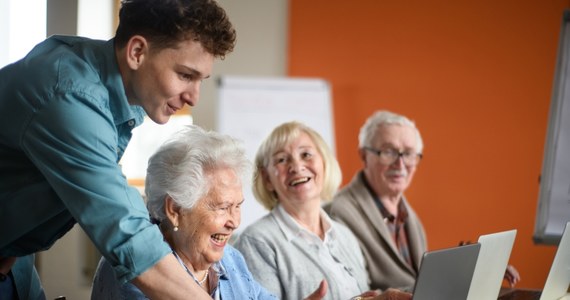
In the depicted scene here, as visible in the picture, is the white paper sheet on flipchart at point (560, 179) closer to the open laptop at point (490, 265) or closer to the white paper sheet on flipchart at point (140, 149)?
the open laptop at point (490, 265)

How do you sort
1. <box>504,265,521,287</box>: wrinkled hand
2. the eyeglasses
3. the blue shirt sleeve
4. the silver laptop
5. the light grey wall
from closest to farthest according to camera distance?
the blue shirt sleeve, the silver laptop, <box>504,265,521,287</box>: wrinkled hand, the eyeglasses, the light grey wall

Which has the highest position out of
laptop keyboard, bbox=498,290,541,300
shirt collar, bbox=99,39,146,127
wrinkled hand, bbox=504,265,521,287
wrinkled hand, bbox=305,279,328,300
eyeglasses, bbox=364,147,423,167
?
shirt collar, bbox=99,39,146,127

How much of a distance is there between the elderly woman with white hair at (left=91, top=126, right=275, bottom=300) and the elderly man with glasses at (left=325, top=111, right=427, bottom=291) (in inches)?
51.3

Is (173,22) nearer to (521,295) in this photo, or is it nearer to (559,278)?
(559,278)

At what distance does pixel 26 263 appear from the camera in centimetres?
196

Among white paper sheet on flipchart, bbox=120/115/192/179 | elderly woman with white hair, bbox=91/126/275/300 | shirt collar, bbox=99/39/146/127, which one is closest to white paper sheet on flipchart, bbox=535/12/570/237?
elderly woman with white hair, bbox=91/126/275/300

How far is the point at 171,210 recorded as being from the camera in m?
2.12

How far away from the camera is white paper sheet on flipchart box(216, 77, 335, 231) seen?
4941 mm

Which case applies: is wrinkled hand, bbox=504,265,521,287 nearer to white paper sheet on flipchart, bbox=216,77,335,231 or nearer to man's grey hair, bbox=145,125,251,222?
man's grey hair, bbox=145,125,251,222

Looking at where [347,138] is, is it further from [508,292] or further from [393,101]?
[508,292]

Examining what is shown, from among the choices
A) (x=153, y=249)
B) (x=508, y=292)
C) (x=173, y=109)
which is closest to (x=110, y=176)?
(x=153, y=249)

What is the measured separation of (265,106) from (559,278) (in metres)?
2.65

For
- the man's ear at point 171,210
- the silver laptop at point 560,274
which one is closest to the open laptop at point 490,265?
the silver laptop at point 560,274

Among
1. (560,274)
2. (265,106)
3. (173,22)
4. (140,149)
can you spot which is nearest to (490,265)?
(560,274)
